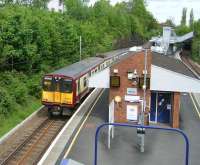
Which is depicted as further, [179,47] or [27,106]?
[179,47]

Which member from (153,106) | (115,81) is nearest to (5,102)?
(115,81)

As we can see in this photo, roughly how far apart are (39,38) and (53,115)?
28.8 feet

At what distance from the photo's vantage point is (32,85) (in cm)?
3238

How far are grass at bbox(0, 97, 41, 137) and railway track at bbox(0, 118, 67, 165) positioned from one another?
4.86ft

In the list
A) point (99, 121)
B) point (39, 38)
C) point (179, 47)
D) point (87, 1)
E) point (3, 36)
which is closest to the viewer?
point (99, 121)

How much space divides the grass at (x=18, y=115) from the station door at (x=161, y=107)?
305 inches

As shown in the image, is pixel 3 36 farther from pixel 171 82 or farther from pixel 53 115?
pixel 171 82

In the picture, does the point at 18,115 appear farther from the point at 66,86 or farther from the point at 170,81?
the point at 170,81

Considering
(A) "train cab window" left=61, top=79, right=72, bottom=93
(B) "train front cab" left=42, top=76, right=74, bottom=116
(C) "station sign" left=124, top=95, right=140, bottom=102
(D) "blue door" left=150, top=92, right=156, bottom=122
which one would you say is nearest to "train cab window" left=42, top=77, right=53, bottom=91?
(B) "train front cab" left=42, top=76, right=74, bottom=116

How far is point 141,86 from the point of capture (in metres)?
24.1

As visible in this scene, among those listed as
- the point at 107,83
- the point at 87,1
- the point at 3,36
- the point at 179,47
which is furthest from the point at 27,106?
the point at 179,47

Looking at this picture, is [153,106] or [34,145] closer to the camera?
[34,145]

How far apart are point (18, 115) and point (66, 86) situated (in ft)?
11.1

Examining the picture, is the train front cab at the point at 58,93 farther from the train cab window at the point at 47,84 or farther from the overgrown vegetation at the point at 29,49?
the overgrown vegetation at the point at 29,49
